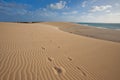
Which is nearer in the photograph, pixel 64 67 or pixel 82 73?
pixel 82 73

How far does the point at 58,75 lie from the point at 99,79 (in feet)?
5.01

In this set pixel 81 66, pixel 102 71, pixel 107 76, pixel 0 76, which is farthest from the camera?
pixel 81 66

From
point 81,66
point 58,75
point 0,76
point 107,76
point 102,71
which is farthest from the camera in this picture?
point 81,66

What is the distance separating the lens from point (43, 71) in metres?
3.47

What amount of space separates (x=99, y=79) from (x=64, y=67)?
1423 millimetres

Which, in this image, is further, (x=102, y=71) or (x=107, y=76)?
(x=102, y=71)

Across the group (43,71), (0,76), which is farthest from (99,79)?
(0,76)

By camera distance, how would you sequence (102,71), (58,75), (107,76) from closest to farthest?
(58,75)
(107,76)
(102,71)

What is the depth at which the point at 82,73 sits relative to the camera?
144 inches

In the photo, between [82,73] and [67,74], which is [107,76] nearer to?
[82,73]

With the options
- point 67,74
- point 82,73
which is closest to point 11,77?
point 67,74

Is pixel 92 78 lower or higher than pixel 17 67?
lower

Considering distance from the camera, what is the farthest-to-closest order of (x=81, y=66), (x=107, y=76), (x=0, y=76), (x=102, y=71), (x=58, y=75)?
(x=81, y=66)
(x=102, y=71)
(x=107, y=76)
(x=58, y=75)
(x=0, y=76)

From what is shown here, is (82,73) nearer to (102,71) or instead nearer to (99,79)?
(99,79)
